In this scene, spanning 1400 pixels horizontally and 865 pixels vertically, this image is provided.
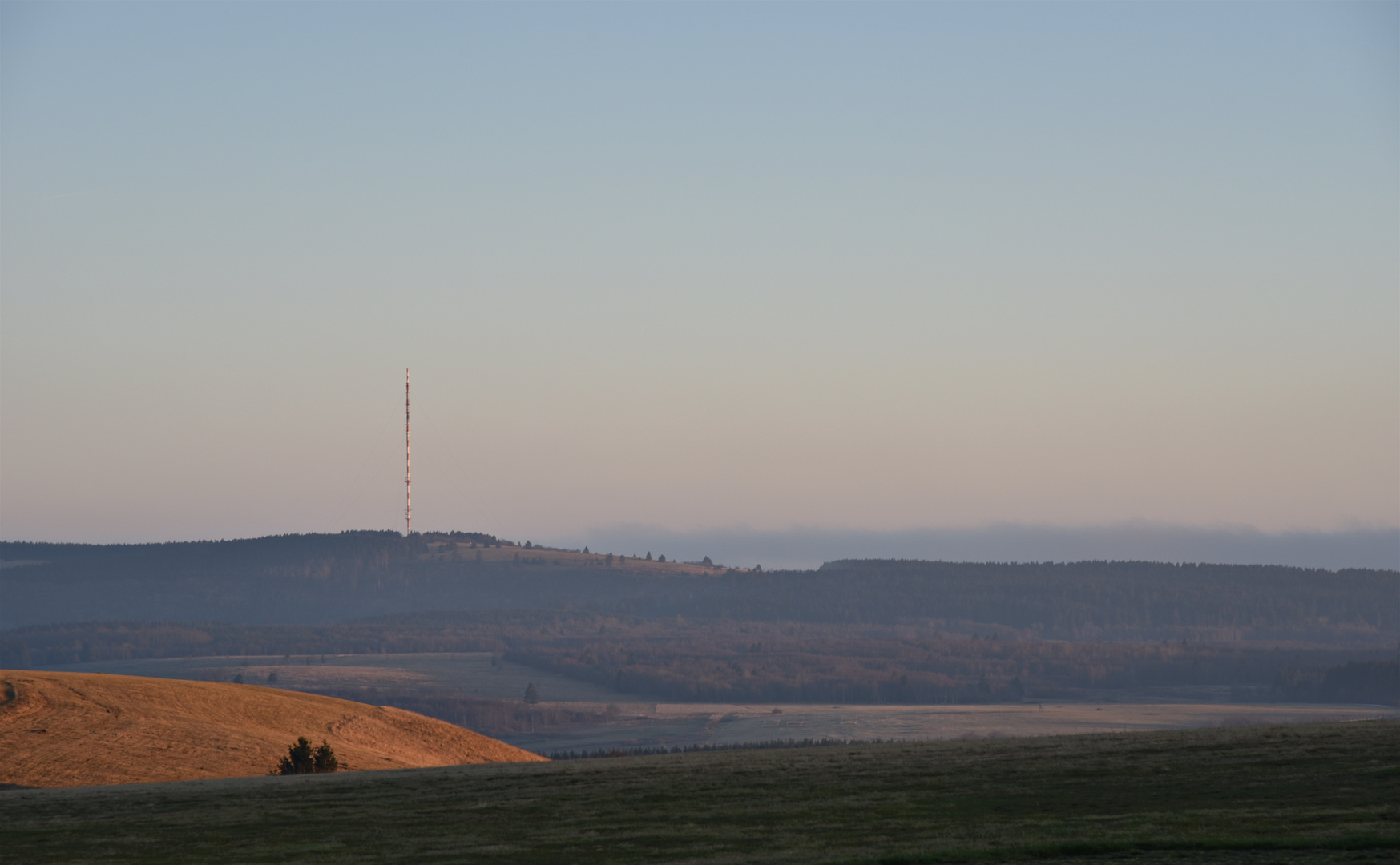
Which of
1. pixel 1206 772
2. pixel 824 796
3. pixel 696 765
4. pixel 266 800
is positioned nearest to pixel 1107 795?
pixel 1206 772

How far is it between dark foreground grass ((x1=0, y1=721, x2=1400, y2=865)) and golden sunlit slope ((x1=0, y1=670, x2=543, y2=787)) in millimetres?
18657

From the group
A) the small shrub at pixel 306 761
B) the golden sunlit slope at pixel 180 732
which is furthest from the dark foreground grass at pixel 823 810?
the golden sunlit slope at pixel 180 732

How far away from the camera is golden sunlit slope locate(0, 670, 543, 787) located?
74.5m

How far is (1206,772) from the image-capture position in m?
40.9

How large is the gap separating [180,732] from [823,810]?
56.8m

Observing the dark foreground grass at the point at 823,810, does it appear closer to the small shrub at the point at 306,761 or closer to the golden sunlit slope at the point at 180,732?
the small shrub at the point at 306,761

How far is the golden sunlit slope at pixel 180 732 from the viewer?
74.5m

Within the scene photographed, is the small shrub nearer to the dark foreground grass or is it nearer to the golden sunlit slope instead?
the golden sunlit slope

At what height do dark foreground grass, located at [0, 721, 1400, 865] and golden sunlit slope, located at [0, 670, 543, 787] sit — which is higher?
dark foreground grass, located at [0, 721, 1400, 865]

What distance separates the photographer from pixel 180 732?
8400cm

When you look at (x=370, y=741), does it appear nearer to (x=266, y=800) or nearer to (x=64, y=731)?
(x=64, y=731)

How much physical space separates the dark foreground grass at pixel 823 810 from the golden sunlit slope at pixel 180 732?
1866 centimetres

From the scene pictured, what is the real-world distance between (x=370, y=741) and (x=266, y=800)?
158 ft

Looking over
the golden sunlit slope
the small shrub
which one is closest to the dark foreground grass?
the small shrub
